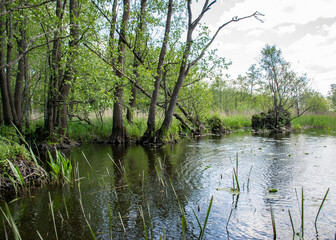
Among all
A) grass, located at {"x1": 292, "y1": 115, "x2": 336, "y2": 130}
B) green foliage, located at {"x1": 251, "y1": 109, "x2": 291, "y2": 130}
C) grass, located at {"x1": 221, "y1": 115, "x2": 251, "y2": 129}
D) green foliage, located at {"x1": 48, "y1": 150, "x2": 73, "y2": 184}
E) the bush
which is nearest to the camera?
green foliage, located at {"x1": 48, "y1": 150, "x2": 73, "y2": 184}

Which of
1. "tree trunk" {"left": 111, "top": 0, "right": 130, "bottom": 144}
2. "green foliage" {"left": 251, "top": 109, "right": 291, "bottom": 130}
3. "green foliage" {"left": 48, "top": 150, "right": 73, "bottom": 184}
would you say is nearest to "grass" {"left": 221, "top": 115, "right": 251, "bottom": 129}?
"green foliage" {"left": 251, "top": 109, "right": 291, "bottom": 130}

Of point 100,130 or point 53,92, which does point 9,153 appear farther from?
point 100,130

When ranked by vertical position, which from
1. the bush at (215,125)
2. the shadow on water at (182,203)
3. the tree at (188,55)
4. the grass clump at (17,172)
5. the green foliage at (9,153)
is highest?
the tree at (188,55)

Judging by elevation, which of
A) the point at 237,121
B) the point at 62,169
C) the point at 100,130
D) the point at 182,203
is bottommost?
the point at 182,203

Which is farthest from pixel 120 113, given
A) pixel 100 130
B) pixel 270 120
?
pixel 270 120

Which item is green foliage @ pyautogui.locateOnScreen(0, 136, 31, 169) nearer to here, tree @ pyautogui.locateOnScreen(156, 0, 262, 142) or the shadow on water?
the shadow on water

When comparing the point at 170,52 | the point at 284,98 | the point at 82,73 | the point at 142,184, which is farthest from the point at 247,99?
the point at 142,184

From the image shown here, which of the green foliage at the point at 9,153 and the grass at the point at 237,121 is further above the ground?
the grass at the point at 237,121

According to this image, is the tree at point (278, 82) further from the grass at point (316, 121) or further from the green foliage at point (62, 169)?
the green foliage at point (62, 169)

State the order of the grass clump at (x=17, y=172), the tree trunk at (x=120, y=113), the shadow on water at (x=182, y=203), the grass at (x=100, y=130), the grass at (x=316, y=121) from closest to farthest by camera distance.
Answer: the shadow on water at (x=182, y=203) < the grass clump at (x=17, y=172) < the tree trunk at (x=120, y=113) < the grass at (x=100, y=130) < the grass at (x=316, y=121)

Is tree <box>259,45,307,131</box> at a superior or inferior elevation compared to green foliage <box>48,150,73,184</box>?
superior

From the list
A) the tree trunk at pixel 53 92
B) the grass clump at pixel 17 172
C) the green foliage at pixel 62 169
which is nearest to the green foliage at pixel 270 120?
the tree trunk at pixel 53 92

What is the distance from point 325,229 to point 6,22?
13661 millimetres

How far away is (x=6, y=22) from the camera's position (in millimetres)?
11367
